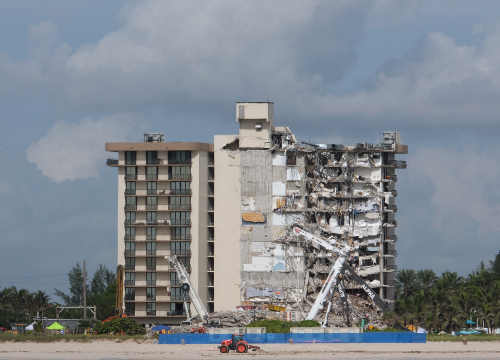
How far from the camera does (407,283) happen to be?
5256 inches

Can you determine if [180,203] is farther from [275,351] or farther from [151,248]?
[275,351]

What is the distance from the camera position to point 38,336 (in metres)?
98.2

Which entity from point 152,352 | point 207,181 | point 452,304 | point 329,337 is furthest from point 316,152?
point 152,352

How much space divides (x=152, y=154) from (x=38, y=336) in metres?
32.0

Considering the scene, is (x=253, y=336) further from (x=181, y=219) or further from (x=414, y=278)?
(x=414, y=278)

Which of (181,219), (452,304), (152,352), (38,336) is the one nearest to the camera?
(152,352)

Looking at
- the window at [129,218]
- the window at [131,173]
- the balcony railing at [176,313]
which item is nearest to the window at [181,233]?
the window at [129,218]

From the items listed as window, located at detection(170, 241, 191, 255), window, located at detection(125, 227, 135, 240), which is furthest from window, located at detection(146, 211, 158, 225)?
window, located at detection(170, 241, 191, 255)

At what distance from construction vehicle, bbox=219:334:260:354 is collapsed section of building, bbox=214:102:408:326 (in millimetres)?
29185

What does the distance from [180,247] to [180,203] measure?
5906mm

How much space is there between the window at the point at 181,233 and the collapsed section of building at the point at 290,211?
3866mm

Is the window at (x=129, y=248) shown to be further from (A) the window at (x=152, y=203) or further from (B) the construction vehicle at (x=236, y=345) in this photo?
(B) the construction vehicle at (x=236, y=345)

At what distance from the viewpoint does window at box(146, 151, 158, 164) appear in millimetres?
120188

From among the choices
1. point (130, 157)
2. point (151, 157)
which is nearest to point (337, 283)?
point (151, 157)
